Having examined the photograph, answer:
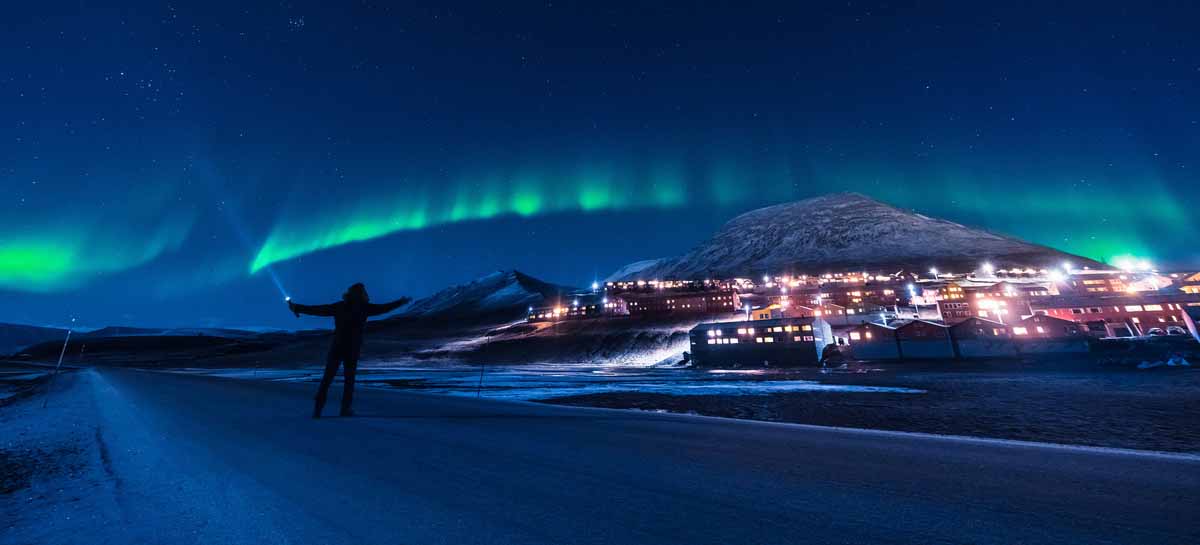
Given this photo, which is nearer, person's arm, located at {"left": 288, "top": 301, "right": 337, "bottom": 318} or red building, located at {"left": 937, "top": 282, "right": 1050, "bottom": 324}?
person's arm, located at {"left": 288, "top": 301, "right": 337, "bottom": 318}

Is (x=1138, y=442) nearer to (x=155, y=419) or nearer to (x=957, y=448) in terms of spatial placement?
(x=957, y=448)

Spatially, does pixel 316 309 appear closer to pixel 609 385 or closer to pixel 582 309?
pixel 609 385

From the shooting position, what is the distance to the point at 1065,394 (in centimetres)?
1672

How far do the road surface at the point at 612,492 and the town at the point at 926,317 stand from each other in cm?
5366

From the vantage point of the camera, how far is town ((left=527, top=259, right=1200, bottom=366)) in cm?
5175

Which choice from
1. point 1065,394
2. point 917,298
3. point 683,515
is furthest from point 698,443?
point 917,298

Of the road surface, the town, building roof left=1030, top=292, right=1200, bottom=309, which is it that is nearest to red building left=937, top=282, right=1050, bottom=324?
the town

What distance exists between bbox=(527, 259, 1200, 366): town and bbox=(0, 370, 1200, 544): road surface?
5366 centimetres

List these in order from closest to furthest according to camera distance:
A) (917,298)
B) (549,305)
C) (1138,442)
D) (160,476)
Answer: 1. (160,476)
2. (1138,442)
3. (917,298)
4. (549,305)

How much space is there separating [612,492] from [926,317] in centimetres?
9762

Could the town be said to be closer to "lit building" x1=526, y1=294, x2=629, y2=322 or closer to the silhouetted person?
"lit building" x1=526, y1=294, x2=629, y2=322

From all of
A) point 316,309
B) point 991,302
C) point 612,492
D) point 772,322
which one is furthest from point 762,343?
point 991,302

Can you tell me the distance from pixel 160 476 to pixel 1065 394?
25586mm

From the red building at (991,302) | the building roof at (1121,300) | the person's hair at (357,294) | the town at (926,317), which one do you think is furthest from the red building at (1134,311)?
the person's hair at (357,294)
